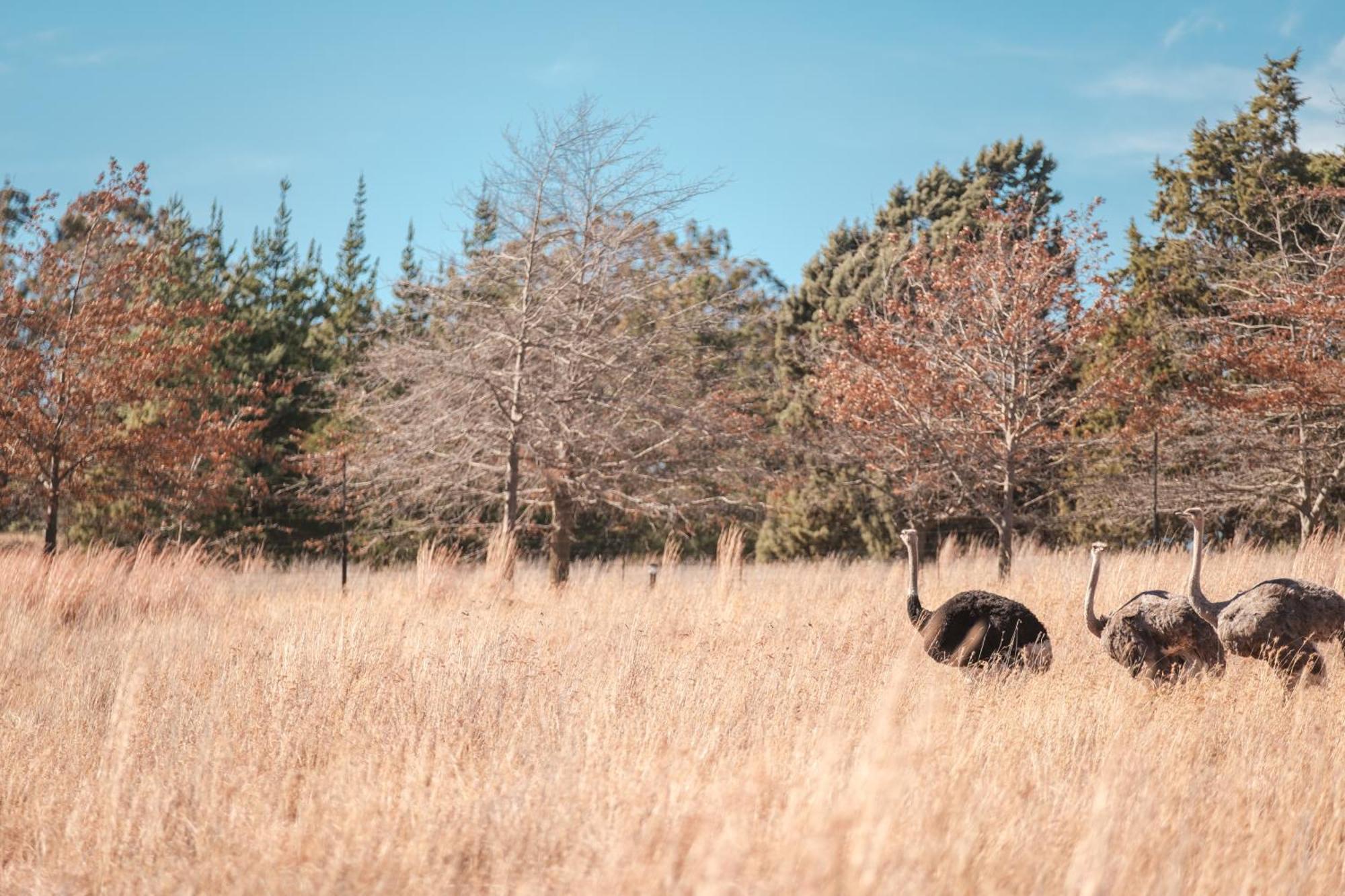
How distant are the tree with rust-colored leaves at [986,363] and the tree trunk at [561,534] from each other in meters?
4.23

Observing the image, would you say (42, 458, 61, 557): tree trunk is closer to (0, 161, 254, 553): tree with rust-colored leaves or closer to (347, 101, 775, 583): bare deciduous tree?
(0, 161, 254, 553): tree with rust-colored leaves

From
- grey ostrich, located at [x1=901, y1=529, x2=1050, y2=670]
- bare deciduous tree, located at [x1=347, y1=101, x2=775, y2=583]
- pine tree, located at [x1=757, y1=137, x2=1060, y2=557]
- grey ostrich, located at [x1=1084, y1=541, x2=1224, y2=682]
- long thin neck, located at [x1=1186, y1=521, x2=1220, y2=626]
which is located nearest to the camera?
grey ostrich, located at [x1=1084, y1=541, x2=1224, y2=682]

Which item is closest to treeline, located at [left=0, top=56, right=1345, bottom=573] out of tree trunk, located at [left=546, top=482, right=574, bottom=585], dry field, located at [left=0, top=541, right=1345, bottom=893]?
tree trunk, located at [left=546, top=482, right=574, bottom=585]

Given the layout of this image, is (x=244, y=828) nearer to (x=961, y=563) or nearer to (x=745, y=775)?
(x=745, y=775)

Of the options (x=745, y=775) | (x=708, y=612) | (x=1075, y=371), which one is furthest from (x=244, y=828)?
(x=1075, y=371)

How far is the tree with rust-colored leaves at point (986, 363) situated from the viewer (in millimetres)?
13711

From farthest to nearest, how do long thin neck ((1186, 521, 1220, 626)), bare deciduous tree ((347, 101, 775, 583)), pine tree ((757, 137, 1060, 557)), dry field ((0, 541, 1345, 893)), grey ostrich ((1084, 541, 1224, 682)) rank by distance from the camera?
1. pine tree ((757, 137, 1060, 557))
2. bare deciduous tree ((347, 101, 775, 583))
3. long thin neck ((1186, 521, 1220, 626))
4. grey ostrich ((1084, 541, 1224, 682))
5. dry field ((0, 541, 1345, 893))

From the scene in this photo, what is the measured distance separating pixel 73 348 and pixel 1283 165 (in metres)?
20.0

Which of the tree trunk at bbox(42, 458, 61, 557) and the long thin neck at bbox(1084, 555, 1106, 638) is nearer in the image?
the long thin neck at bbox(1084, 555, 1106, 638)

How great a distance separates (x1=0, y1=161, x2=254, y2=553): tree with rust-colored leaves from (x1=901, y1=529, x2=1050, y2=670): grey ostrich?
485 inches

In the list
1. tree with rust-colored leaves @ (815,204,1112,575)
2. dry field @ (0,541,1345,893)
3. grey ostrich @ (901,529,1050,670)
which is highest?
tree with rust-colored leaves @ (815,204,1112,575)

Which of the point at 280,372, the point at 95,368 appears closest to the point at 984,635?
the point at 95,368

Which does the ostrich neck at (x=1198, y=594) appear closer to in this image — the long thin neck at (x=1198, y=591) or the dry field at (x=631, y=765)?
the long thin neck at (x=1198, y=591)

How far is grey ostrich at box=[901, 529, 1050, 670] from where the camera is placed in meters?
6.65
